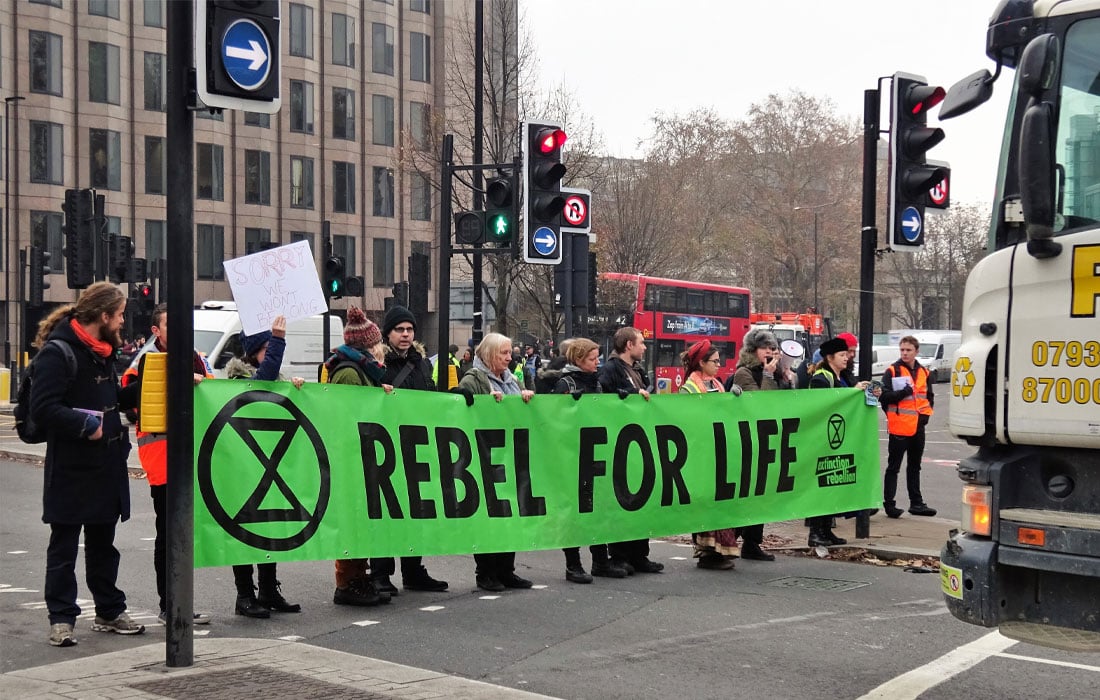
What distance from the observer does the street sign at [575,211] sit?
14.1 metres

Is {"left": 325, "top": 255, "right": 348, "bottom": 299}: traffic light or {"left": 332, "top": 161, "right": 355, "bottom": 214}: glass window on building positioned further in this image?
{"left": 332, "top": 161, "right": 355, "bottom": 214}: glass window on building

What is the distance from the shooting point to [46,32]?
5559 cm

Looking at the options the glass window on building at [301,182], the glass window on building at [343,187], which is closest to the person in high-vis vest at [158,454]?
the glass window on building at [301,182]

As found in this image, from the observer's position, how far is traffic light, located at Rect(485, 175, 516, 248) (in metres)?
14.2

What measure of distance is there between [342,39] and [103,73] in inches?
471

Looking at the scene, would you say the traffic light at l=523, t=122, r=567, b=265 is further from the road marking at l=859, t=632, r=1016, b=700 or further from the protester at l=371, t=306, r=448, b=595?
the road marking at l=859, t=632, r=1016, b=700

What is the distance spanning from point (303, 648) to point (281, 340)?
6.16ft

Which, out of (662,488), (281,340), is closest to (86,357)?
(281,340)

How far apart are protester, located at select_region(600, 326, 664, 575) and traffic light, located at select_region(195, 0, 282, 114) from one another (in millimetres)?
4226

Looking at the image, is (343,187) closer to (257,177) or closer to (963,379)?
(257,177)

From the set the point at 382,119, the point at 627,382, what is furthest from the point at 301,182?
the point at 627,382

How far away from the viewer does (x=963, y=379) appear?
6.07 m

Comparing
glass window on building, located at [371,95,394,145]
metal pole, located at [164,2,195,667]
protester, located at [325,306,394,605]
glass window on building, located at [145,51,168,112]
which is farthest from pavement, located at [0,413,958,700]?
glass window on building, located at [371,95,394,145]

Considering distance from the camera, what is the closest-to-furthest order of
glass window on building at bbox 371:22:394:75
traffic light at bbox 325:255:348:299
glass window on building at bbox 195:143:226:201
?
traffic light at bbox 325:255:348:299, glass window on building at bbox 195:143:226:201, glass window on building at bbox 371:22:394:75
